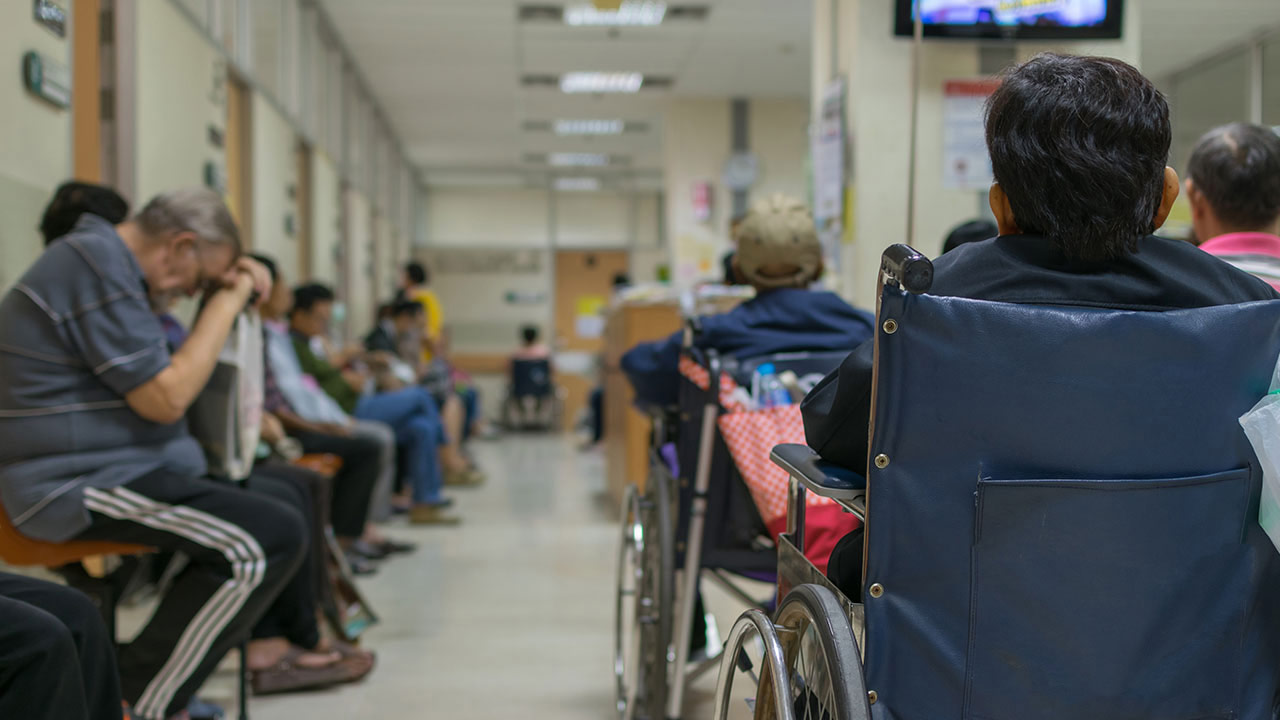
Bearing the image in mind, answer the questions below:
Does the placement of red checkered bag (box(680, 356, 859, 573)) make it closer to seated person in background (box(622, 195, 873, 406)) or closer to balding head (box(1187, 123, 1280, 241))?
seated person in background (box(622, 195, 873, 406))

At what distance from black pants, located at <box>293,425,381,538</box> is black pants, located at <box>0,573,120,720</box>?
8.21 feet

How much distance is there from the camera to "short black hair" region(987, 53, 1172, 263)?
1112 millimetres

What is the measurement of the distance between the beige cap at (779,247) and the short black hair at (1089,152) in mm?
1171

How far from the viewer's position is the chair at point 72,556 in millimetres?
2008

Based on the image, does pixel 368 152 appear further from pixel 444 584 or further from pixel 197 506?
pixel 197 506

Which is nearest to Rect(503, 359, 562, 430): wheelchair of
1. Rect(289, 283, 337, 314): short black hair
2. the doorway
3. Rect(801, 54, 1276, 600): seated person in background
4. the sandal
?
the doorway

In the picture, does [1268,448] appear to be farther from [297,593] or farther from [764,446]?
[297,593]

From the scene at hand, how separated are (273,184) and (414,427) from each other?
1.85 metres

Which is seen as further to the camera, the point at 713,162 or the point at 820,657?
the point at 713,162

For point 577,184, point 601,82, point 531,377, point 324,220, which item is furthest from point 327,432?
point 577,184

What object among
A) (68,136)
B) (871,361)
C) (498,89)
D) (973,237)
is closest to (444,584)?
(68,136)

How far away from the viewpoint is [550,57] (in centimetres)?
856

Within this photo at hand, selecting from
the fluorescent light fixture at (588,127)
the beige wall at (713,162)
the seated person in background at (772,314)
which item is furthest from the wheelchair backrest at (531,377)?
the seated person in background at (772,314)

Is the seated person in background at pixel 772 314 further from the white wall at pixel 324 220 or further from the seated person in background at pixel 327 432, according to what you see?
the white wall at pixel 324 220
